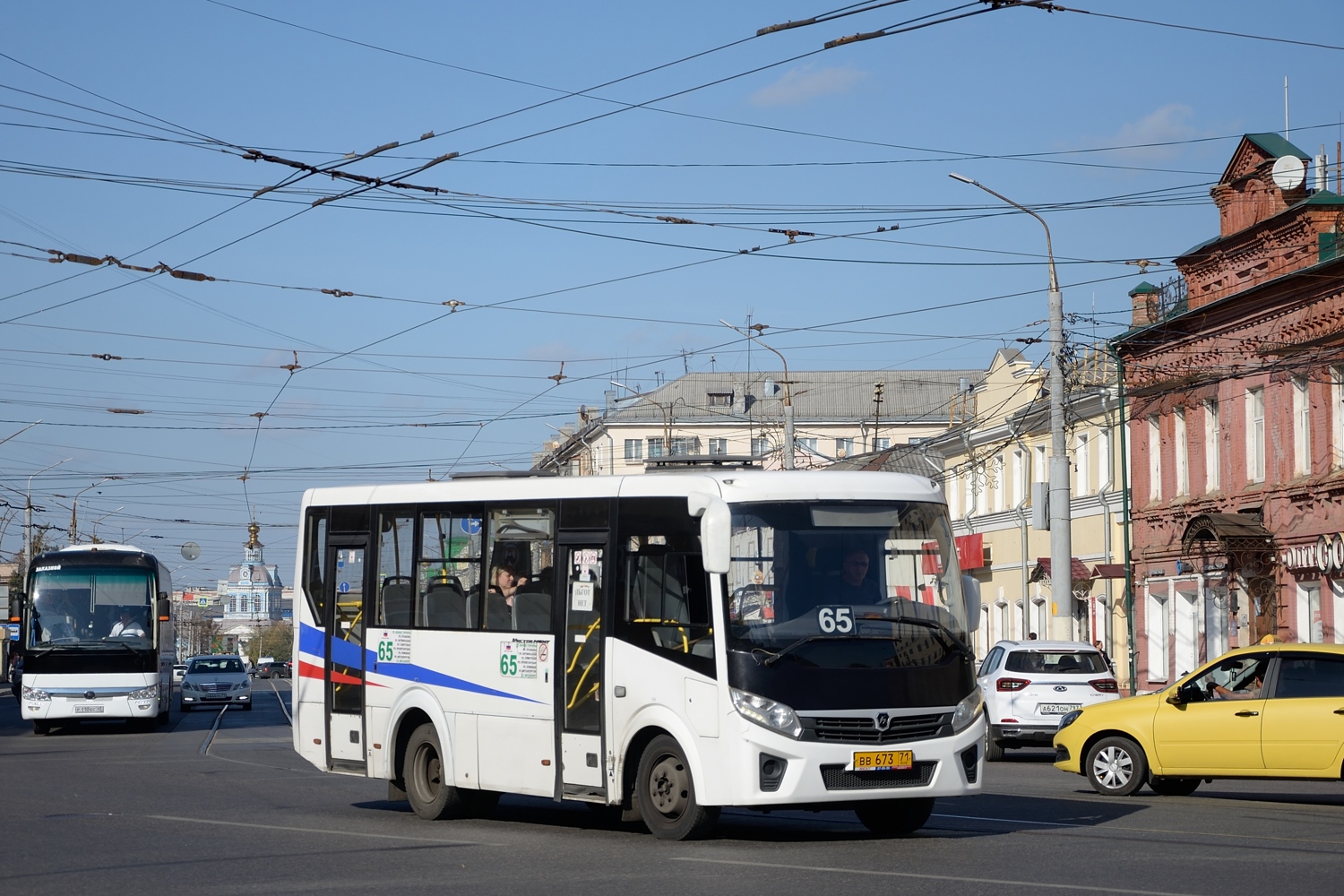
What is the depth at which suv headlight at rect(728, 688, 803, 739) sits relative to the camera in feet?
41.1

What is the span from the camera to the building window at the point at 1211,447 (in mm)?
38969

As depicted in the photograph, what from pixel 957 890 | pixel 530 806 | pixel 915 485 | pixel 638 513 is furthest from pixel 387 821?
pixel 957 890

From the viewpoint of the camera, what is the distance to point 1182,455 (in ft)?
134

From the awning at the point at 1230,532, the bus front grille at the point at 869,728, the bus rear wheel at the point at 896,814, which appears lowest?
the bus rear wheel at the point at 896,814

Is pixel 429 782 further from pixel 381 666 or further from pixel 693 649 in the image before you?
pixel 693 649

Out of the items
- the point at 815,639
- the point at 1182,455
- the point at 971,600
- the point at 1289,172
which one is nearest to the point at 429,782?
the point at 815,639

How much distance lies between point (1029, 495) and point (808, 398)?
192ft

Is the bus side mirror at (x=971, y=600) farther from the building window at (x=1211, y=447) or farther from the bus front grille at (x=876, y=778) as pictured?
the building window at (x=1211, y=447)

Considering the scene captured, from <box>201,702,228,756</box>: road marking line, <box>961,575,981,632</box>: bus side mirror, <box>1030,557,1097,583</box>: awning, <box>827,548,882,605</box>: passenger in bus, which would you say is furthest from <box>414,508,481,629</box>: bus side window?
<box>1030,557,1097,583</box>: awning

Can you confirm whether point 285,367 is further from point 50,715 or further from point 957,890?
point 957,890

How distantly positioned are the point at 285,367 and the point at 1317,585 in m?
20.6

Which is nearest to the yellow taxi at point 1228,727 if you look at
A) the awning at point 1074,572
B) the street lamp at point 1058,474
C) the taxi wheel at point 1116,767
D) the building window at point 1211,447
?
the taxi wheel at point 1116,767

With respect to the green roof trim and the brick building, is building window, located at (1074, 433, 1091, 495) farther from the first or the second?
the green roof trim

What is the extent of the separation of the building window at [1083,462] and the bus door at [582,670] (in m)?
34.6
